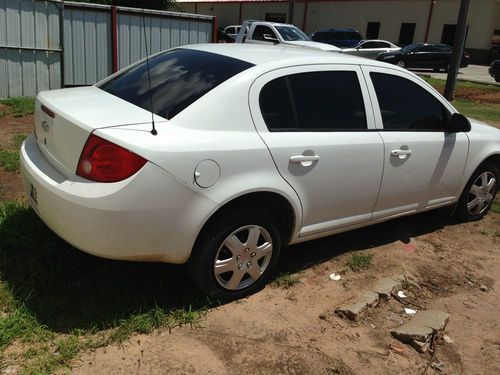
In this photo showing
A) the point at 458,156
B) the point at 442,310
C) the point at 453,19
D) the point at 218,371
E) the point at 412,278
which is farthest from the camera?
the point at 453,19

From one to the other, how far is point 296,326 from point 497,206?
3718 mm

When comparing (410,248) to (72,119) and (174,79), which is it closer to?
(174,79)

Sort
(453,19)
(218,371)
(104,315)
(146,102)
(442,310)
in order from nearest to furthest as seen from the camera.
Result: (218,371), (104,315), (146,102), (442,310), (453,19)

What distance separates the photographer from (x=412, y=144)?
4320 millimetres

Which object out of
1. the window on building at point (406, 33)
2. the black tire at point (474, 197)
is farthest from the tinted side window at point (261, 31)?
the window on building at point (406, 33)

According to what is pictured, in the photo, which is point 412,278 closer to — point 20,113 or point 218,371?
point 218,371

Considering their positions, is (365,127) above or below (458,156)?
above

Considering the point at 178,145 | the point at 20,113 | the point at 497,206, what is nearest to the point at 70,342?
the point at 178,145

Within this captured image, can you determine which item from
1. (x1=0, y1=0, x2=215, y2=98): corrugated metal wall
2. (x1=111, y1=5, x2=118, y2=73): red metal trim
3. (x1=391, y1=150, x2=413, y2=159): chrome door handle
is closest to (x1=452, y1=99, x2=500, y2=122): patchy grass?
(x1=0, y1=0, x2=215, y2=98): corrugated metal wall

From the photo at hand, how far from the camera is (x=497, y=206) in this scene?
19.9 ft

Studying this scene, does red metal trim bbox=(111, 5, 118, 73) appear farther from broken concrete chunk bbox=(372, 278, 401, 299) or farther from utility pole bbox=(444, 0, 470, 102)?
broken concrete chunk bbox=(372, 278, 401, 299)

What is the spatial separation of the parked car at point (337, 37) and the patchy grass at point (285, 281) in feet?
78.2

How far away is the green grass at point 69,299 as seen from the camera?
9.70ft

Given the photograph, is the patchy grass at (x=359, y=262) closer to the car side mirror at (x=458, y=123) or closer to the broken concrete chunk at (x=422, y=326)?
the broken concrete chunk at (x=422, y=326)
